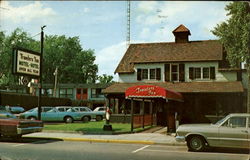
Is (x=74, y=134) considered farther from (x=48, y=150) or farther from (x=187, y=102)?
(x=187, y=102)

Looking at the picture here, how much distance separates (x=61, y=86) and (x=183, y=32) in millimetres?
32546

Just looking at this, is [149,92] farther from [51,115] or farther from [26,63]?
[51,115]

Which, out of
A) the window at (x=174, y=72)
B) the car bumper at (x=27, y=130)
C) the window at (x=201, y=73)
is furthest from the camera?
the window at (x=174, y=72)

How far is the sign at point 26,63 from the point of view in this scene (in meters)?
16.3

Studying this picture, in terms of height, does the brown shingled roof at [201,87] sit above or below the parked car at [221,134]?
above

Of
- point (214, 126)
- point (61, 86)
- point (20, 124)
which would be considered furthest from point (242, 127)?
point (61, 86)

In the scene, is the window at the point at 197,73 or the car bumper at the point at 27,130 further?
the window at the point at 197,73

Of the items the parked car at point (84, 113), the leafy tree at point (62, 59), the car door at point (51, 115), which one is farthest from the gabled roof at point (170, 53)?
the leafy tree at point (62, 59)

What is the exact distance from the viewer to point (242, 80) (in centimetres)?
2800

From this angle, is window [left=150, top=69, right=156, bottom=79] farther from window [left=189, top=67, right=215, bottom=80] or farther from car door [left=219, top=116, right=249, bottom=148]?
car door [left=219, top=116, right=249, bottom=148]

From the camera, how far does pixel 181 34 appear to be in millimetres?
31828

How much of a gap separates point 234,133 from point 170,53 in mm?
18763

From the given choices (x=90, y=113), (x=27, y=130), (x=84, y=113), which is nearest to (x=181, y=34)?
(x=90, y=113)

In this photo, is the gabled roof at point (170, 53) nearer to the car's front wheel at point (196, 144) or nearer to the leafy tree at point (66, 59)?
the car's front wheel at point (196, 144)
